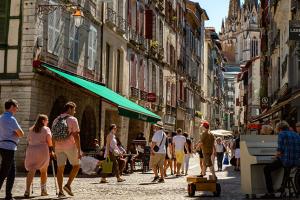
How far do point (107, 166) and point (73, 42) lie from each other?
23.5 feet

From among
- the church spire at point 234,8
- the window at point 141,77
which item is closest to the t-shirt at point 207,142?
the window at point 141,77

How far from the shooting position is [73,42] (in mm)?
20547

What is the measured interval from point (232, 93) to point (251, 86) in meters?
84.4

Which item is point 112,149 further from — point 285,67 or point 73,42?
point 285,67

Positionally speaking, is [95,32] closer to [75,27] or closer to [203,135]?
[75,27]

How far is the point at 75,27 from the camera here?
68.2ft

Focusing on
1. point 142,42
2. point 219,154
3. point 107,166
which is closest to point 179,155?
point 107,166

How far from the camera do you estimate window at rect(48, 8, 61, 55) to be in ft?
60.7

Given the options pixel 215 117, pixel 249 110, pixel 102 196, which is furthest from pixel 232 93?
pixel 102 196

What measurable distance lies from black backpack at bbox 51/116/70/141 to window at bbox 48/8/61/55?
28.7 ft

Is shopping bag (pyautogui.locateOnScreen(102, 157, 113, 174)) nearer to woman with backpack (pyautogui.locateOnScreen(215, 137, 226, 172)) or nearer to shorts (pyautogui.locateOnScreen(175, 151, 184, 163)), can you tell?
shorts (pyautogui.locateOnScreen(175, 151, 184, 163))

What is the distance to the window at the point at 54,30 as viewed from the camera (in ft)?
60.7

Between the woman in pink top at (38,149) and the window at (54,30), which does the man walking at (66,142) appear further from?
the window at (54,30)

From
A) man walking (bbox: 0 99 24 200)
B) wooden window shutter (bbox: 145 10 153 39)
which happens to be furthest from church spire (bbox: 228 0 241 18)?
man walking (bbox: 0 99 24 200)
